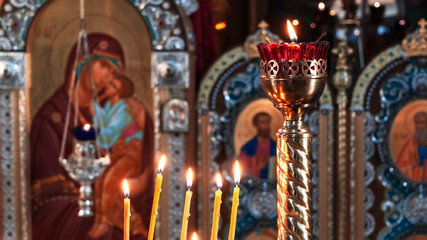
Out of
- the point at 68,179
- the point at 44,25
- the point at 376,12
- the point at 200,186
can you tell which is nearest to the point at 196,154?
the point at 200,186

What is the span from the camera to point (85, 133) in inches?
172

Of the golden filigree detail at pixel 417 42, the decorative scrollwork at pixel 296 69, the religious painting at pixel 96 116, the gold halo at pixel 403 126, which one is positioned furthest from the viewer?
the religious painting at pixel 96 116

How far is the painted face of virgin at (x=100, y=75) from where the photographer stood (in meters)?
4.91

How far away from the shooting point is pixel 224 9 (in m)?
5.36

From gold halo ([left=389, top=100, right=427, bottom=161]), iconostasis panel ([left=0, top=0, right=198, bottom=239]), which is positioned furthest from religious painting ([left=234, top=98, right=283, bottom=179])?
gold halo ([left=389, top=100, right=427, bottom=161])

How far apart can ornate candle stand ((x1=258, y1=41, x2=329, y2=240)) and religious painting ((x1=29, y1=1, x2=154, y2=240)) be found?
3532 millimetres

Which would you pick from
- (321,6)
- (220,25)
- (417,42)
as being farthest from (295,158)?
(321,6)

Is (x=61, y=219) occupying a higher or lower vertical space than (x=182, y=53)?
lower

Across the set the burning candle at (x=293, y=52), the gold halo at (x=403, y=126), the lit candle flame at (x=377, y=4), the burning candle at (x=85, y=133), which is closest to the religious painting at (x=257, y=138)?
the gold halo at (x=403, y=126)

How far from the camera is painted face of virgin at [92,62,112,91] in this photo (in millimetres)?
4910

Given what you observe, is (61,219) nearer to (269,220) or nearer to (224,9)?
(269,220)

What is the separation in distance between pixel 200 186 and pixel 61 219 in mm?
900

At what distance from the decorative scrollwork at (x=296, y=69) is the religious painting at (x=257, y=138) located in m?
3.35

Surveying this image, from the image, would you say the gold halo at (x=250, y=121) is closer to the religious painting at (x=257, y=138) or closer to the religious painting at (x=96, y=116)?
the religious painting at (x=257, y=138)
